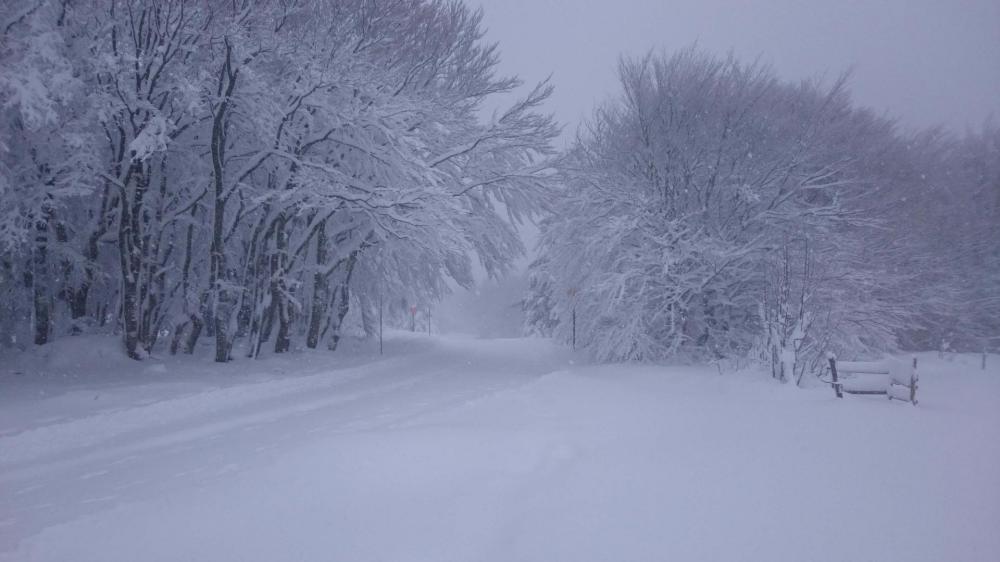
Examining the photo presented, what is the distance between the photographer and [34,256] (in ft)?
39.4

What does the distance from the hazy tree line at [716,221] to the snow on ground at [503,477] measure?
17.2ft

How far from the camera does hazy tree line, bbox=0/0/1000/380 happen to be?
10.6 m

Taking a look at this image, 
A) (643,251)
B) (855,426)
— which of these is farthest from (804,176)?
(855,426)

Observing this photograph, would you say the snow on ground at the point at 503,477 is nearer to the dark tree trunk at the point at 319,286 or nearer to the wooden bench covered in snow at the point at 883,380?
the wooden bench covered in snow at the point at 883,380

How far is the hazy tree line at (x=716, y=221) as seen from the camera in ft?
46.3

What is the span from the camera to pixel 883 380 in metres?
8.41

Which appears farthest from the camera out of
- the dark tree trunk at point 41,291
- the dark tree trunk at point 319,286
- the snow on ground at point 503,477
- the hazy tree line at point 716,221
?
the dark tree trunk at point 319,286

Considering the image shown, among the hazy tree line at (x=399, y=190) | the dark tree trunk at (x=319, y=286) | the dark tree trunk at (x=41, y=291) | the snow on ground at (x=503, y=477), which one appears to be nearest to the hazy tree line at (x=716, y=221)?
the hazy tree line at (x=399, y=190)

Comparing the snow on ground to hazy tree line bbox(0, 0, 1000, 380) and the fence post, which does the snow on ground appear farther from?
hazy tree line bbox(0, 0, 1000, 380)

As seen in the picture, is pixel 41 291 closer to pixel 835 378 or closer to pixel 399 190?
pixel 399 190

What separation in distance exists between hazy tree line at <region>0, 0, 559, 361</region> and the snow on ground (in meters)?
4.31

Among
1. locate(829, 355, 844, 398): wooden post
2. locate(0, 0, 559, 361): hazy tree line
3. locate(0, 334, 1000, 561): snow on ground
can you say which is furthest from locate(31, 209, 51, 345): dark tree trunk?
locate(829, 355, 844, 398): wooden post

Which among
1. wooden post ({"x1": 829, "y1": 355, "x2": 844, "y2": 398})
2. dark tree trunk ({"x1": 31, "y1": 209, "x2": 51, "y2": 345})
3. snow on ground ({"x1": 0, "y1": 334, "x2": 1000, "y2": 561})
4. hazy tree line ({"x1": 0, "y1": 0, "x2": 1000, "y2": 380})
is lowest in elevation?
snow on ground ({"x1": 0, "y1": 334, "x2": 1000, "y2": 561})

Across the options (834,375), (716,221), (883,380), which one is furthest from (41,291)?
(883,380)
